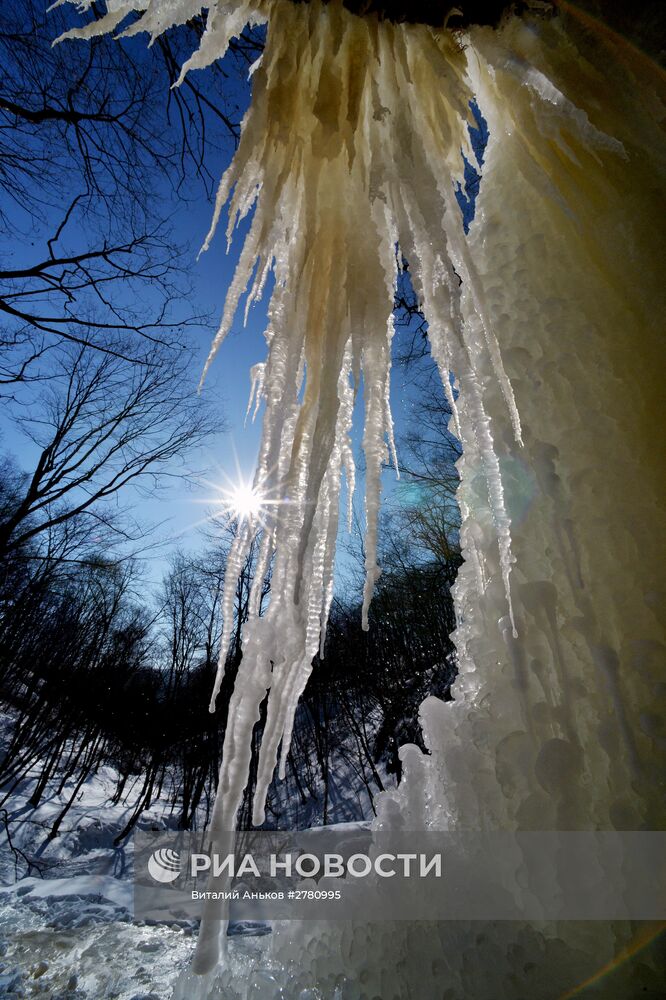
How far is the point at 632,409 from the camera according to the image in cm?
68

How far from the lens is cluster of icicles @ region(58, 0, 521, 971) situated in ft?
2.63

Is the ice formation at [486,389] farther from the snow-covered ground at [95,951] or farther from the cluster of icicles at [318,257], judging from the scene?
the snow-covered ground at [95,951]

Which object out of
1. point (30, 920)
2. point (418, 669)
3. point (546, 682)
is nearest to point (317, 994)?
point (546, 682)

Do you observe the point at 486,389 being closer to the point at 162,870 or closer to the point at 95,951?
the point at 95,951

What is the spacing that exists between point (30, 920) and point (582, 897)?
7.32 feet

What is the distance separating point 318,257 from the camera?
3.05ft

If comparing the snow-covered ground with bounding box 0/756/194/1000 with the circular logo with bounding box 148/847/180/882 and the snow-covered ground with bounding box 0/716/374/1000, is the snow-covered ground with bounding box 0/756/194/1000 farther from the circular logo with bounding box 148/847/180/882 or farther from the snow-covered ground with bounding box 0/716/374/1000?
the circular logo with bounding box 148/847/180/882

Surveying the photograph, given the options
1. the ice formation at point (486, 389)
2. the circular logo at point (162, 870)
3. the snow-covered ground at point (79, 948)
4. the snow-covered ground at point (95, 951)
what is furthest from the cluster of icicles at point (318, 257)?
the circular logo at point (162, 870)

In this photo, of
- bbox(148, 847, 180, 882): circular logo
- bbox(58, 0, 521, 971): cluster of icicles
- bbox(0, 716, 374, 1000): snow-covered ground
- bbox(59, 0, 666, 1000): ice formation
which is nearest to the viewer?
bbox(59, 0, 666, 1000): ice formation

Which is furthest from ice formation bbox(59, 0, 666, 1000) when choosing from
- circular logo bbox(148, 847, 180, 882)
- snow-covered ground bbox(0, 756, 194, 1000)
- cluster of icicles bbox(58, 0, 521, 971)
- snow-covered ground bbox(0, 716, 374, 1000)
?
circular logo bbox(148, 847, 180, 882)

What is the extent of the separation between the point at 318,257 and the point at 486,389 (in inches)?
19.0

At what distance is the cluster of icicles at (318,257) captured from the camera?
0.80 m

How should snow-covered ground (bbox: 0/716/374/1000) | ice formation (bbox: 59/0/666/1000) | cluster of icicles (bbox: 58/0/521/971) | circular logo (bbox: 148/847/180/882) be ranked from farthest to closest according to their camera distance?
circular logo (bbox: 148/847/180/882), snow-covered ground (bbox: 0/716/374/1000), cluster of icicles (bbox: 58/0/521/971), ice formation (bbox: 59/0/666/1000)

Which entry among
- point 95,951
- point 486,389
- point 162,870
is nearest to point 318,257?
point 486,389
